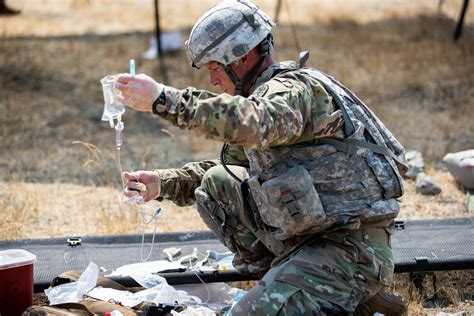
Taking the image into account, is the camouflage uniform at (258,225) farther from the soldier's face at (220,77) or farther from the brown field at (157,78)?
the brown field at (157,78)

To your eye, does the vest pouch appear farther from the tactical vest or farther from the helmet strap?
the helmet strap

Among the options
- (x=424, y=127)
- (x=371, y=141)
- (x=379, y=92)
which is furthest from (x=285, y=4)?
(x=371, y=141)

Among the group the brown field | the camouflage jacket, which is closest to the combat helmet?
the camouflage jacket

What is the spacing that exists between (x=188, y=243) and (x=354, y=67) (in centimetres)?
530

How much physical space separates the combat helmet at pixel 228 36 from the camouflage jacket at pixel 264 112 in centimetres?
14

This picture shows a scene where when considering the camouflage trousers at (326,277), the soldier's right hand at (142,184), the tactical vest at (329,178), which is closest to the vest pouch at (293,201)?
the tactical vest at (329,178)

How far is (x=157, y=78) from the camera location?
946cm

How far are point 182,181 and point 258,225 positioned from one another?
0.47 meters

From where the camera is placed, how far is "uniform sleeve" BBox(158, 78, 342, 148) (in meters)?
3.08

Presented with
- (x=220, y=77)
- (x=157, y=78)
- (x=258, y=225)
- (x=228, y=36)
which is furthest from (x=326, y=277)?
(x=157, y=78)

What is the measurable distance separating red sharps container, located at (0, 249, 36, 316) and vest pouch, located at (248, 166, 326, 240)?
3.81 ft

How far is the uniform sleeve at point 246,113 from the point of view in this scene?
A: 308 centimetres

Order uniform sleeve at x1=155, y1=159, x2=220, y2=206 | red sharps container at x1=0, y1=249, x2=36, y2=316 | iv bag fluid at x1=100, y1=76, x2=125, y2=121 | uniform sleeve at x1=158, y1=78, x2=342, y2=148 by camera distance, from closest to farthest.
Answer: uniform sleeve at x1=158, y1=78, x2=342, y2=148
iv bag fluid at x1=100, y1=76, x2=125, y2=121
red sharps container at x1=0, y1=249, x2=36, y2=316
uniform sleeve at x1=155, y1=159, x2=220, y2=206

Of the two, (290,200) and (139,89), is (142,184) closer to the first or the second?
(290,200)
